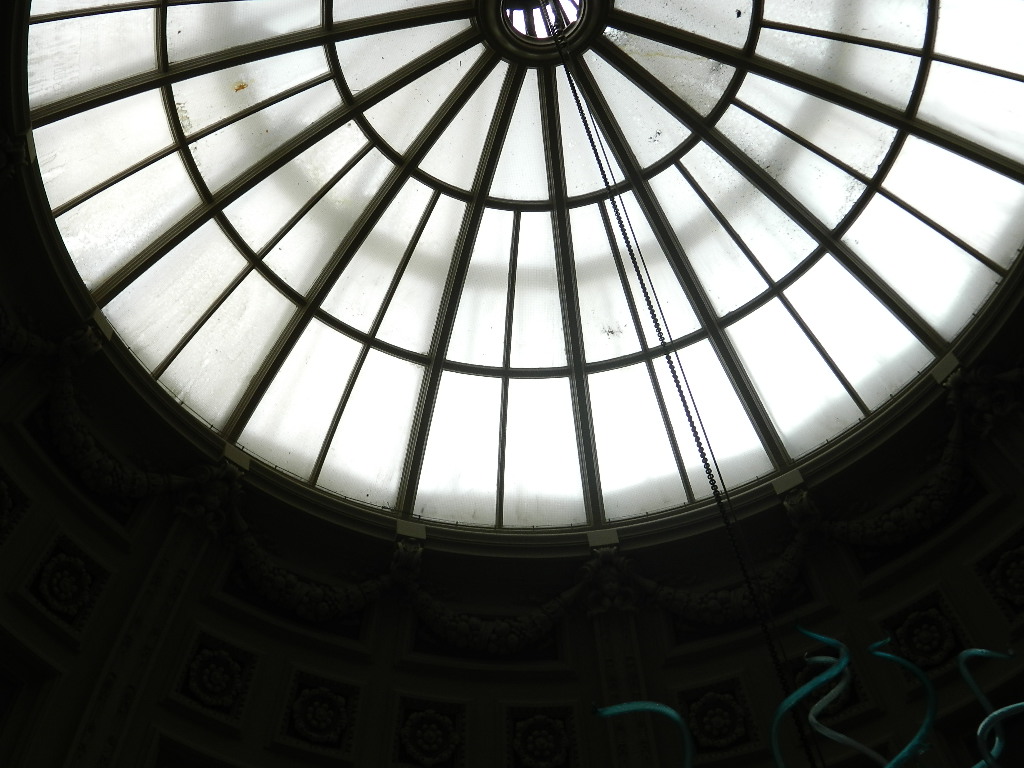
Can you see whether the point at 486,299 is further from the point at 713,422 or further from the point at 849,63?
the point at 849,63

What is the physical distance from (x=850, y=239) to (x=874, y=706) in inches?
226

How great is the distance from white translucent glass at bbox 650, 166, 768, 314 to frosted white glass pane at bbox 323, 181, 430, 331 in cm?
328

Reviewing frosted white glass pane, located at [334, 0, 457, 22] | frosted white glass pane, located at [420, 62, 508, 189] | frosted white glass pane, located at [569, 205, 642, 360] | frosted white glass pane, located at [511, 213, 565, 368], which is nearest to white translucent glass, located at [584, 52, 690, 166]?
frosted white glass pane, located at [569, 205, 642, 360]

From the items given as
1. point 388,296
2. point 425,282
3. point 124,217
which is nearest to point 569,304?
point 425,282

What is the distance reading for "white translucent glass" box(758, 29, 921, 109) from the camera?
1117 centimetres

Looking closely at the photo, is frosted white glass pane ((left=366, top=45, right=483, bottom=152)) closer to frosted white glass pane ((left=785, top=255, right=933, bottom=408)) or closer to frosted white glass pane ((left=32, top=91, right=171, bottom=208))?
frosted white glass pane ((left=32, top=91, right=171, bottom=208))

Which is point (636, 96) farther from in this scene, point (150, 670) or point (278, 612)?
point (150, 670)

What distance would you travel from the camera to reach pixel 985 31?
34.9 feet

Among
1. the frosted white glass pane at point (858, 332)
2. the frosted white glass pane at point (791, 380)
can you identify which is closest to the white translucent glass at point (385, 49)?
the frosted white glass pane at point (791, 380)

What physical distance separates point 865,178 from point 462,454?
6.35 meters

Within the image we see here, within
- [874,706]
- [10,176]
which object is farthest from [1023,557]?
[10,176]

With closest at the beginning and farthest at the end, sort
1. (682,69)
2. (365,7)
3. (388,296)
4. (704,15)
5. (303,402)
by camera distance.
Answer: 1. (365,7)
2. (704,15)
3. (682,69)
4. (303,402)
5. (388,296)

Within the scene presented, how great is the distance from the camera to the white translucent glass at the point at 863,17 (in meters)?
10.9

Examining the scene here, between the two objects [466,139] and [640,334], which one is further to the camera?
[640,334]
